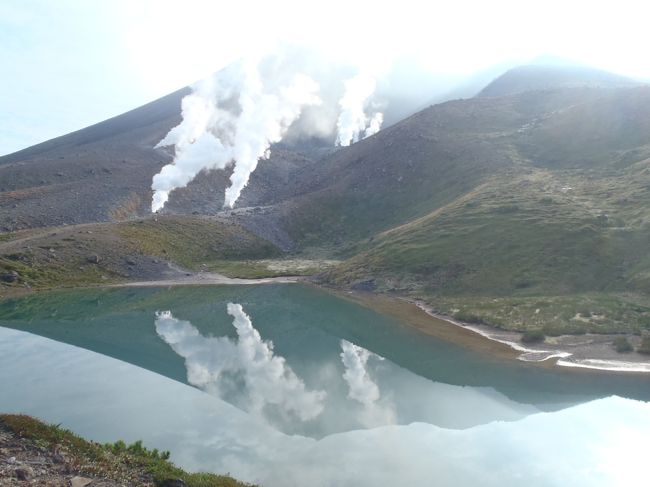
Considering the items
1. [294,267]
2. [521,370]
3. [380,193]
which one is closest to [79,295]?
[294,267]

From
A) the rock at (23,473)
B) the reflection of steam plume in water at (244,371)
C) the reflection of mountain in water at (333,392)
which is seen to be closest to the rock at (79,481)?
the rock at (23,473)

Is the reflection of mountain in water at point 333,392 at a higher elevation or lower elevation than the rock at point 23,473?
lower

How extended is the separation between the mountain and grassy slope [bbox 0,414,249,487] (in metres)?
45.7

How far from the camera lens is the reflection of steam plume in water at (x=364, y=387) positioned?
34.7m

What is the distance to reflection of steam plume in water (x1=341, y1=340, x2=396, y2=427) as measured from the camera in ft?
114

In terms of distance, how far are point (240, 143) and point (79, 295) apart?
362 ft

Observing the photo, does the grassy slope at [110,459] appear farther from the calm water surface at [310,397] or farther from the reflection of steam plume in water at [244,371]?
the reflection of steam plume in water at [244,371]

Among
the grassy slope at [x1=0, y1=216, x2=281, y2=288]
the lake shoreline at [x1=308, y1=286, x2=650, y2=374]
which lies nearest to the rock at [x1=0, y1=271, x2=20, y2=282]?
the grassy slope at [x1=0, y1=216, x2=281, y2=288]

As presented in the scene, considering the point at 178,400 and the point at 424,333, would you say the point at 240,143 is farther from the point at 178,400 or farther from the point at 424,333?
the point at 178,400

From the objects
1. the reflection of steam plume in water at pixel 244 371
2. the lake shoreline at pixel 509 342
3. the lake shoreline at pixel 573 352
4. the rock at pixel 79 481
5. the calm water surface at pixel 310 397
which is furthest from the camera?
the lake shoreline at pixel 509 342

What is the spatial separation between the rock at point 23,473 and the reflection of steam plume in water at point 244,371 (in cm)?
1838

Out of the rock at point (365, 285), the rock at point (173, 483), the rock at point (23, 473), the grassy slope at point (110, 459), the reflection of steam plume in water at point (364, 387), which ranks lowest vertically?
the rock at point (365, 285)

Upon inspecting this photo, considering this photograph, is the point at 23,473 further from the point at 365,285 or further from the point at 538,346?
the point at 365,285

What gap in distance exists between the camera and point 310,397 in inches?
1551
